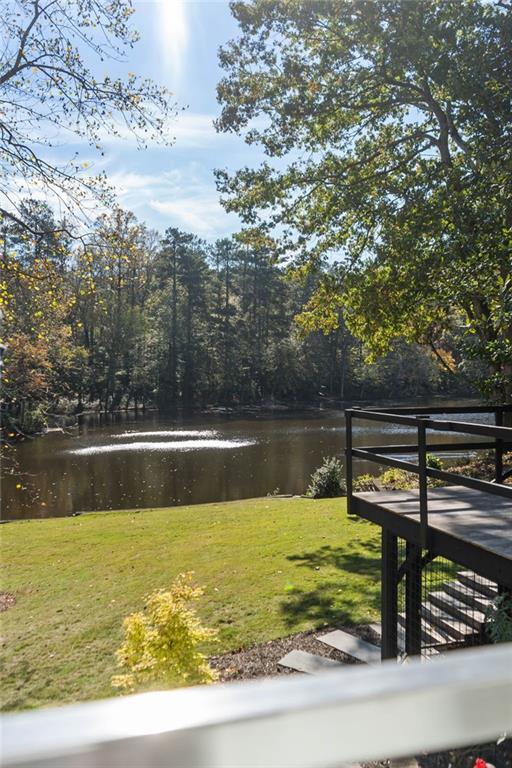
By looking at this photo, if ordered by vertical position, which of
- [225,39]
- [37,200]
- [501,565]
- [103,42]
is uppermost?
[225,39]

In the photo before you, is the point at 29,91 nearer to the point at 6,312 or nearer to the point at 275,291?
the point at 6,312

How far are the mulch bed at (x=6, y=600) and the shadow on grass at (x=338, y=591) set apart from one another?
11.8ft

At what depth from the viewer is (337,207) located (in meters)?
12.0

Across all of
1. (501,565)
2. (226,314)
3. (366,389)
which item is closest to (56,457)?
(501,565)

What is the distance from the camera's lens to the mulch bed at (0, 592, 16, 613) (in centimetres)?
738

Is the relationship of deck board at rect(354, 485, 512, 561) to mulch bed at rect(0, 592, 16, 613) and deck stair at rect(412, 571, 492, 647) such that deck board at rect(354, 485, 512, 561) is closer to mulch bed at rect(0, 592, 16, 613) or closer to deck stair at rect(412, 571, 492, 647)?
deck stair at rect(412, 571, 492, 647)

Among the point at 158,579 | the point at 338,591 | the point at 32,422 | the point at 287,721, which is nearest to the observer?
the point at 287,721

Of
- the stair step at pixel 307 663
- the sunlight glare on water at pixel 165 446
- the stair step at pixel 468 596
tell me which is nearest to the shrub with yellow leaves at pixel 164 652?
the stair step at pixel 307 663

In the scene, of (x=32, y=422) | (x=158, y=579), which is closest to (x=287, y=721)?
(x=158, y=579)

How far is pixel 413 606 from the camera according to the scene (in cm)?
502

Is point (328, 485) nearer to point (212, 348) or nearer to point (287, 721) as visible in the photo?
point (287, 721)

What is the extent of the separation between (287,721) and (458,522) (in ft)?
14.2

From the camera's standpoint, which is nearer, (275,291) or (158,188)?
(158,188)

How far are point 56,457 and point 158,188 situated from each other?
520 inches
